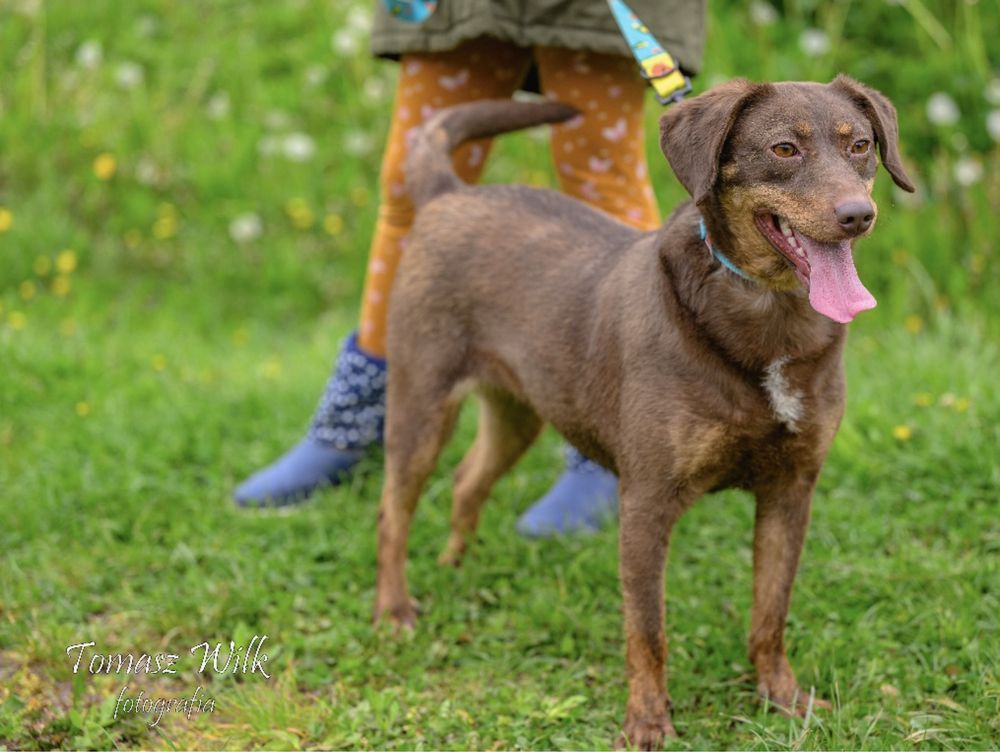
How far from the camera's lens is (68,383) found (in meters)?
4.66

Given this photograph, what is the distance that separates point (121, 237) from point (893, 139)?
4.34 meters

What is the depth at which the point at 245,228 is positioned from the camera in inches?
227

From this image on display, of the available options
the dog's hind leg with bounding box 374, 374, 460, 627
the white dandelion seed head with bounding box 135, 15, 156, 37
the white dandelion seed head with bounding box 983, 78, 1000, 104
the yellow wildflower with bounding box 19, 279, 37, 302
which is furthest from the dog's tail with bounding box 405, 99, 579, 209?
the white dandelion seed head with bounding box 135, 15, 156, 37

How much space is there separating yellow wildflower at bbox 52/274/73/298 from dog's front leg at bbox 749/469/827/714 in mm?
3871

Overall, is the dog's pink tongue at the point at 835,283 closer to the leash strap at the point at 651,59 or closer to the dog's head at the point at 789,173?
the dog's head at the point at 789,173

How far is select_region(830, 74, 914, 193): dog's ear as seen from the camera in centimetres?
260

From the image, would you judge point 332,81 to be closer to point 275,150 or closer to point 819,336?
point 275,150

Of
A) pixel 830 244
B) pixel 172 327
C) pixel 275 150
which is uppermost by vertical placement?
pixel 830 244

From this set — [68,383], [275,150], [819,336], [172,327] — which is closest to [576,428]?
[819,336]

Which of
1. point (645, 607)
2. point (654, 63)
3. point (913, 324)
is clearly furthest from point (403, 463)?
point (913, 324)

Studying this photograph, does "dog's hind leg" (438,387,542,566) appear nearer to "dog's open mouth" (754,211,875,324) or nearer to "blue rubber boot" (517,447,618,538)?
"blue rubber boot" (517,447,618,538)

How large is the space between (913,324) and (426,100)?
Result: 2428 mm

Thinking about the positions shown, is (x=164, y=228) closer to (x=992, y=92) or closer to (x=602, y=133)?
(x=602, y=133)

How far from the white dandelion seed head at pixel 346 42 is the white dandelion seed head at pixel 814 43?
7.66 feet
